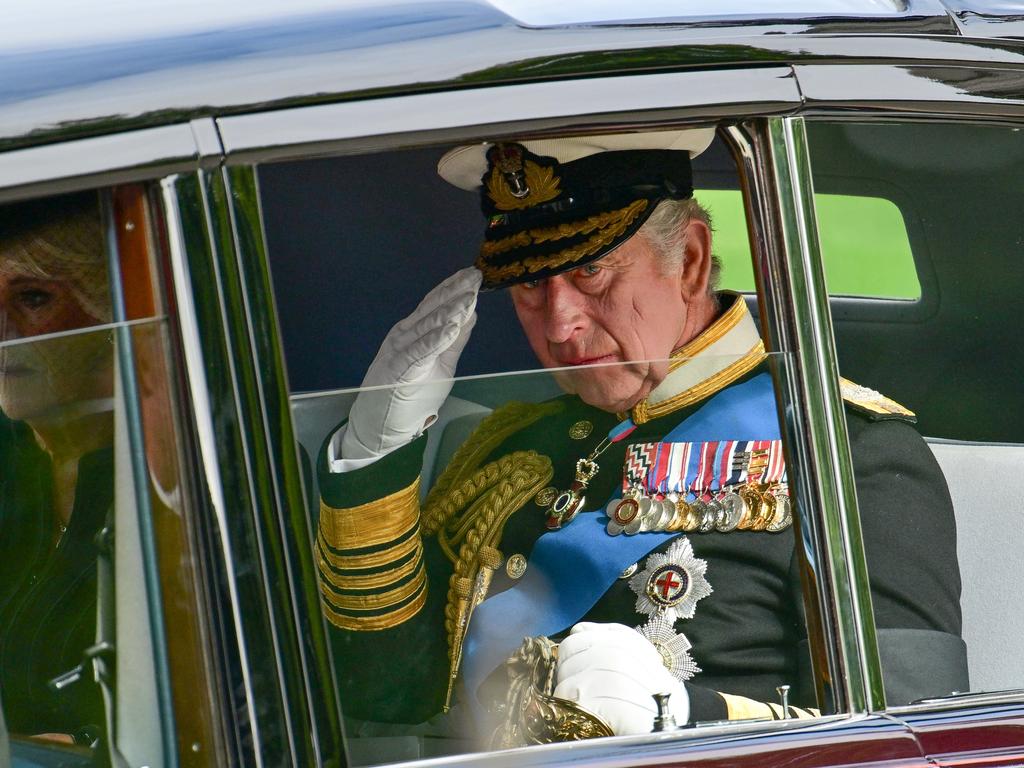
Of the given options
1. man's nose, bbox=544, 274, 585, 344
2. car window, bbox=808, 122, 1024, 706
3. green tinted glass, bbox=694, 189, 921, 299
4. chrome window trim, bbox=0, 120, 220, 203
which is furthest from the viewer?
green tinted glass, bbox=694, 189, 921, 299

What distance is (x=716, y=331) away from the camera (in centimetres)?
192

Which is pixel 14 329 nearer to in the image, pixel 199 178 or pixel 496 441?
pixel 199 178

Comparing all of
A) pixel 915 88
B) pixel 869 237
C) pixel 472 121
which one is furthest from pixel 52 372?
pixel 869 237

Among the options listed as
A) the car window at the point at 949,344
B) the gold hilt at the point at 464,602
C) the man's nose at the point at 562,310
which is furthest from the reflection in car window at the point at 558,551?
the car window at the point at 949,344

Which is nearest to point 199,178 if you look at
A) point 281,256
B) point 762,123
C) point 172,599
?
→ point 172,599

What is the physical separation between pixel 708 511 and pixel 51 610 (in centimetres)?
67

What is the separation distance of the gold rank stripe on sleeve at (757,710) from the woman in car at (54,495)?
0.62 metres

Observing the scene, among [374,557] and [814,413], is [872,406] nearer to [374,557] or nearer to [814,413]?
[814,413]

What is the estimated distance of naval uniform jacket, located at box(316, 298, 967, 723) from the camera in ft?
4.42

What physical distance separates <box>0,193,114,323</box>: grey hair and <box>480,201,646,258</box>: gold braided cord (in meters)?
0.90

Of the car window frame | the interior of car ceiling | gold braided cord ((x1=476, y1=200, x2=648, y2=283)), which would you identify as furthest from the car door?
the interior of car ceiling

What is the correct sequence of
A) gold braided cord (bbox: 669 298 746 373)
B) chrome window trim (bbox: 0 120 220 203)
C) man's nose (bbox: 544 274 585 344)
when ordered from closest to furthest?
chrome window trim (bbox: 0 120 220 203) → gold braided cord (bbox: 669 298 746 373) → man's nose (bbox: 544 274 585 344)

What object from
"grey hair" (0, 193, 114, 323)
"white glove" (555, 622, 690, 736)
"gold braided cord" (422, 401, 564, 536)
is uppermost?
"grey hair" (0, 193, 114, 323)

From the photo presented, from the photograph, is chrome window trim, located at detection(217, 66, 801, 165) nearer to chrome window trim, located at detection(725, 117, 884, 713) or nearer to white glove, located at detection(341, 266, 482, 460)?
chrome window trim, located at detection(725, 117, 884, 713)
